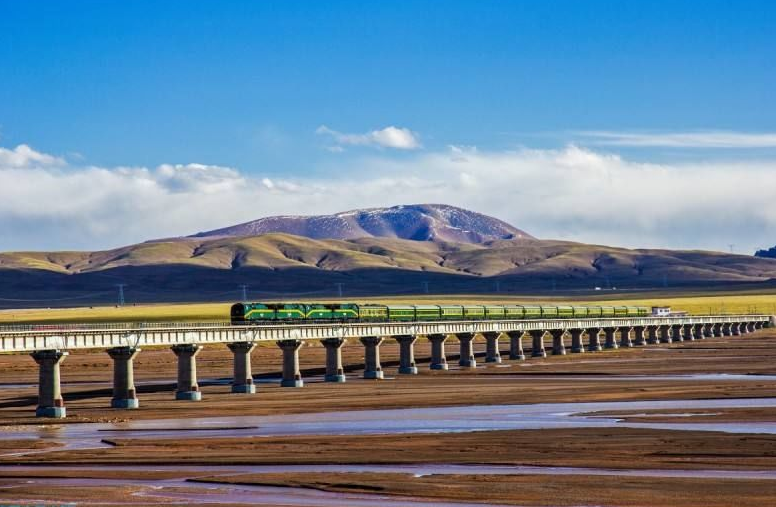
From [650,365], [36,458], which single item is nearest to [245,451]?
[36,458]

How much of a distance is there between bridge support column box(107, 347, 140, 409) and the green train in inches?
783

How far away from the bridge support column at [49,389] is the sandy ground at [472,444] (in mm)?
1048

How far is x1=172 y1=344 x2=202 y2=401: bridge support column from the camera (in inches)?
3292

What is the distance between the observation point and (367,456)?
4869 cm

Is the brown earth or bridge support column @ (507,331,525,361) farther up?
bridge support column @ (507,331,525,361)

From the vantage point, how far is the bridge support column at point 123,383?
77.0 metres

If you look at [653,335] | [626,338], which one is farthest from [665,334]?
[626,338]

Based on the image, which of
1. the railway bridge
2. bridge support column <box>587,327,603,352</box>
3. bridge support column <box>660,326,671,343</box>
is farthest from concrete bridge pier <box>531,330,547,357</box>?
bridge support column <box>660,326,671,343</box>

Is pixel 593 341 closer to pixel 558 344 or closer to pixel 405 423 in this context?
pixel 558 344

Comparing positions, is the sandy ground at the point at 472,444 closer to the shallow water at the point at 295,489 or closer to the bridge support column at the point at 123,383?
the shallow water at the point at 295,489

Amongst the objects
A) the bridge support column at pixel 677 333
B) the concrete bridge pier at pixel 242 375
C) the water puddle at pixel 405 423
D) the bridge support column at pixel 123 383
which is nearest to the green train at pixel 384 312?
the concrete bridge pier at pixel 242 375

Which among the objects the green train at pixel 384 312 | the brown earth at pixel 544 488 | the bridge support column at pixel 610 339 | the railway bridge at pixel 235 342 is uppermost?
the green train at pixel 384 312

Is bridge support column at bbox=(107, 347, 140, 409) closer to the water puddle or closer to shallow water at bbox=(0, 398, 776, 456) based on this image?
shallow water at bbox=(0, 398, 776, 456)

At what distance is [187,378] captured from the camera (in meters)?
84.6
